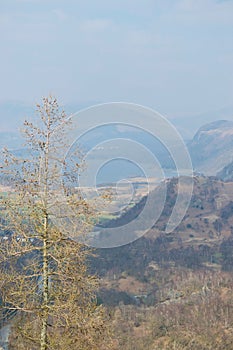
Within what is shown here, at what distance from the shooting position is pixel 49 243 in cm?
667

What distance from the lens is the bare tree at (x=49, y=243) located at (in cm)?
646

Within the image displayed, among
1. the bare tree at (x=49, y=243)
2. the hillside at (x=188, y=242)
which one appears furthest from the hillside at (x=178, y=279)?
the bare tree at (x=49, y=243)

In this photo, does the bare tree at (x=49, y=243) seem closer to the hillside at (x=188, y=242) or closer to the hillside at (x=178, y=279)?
the hillside at (x=178, y=279)

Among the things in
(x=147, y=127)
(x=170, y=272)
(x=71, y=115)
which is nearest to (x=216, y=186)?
(x=170, y=272)

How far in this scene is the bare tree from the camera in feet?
21.2

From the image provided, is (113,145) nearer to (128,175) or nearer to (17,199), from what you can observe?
(128,175)

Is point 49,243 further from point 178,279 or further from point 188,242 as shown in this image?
point 188,242

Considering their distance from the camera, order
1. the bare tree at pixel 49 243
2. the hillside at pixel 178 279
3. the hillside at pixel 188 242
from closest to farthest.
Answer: the bare tree at pixel 49 243
the hillside at pixel 178 279
the hillside at pixel 188 242

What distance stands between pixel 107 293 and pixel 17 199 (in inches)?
1613

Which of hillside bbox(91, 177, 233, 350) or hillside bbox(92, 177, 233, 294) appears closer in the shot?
hillside bbox(91, 177, 233, 350)

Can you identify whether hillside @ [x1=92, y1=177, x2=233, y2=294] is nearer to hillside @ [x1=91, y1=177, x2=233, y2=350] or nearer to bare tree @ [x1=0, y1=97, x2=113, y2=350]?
hillside @ [x1=91, y1=177, x2=233, y2=350]

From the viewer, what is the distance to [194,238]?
73062 mm

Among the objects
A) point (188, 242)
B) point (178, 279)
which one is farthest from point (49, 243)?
point (188, 242)

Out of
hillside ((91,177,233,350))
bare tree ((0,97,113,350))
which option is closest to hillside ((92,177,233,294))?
hillside ((91,177,233,350))
